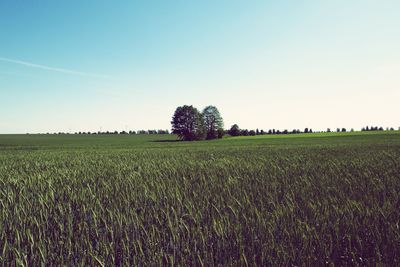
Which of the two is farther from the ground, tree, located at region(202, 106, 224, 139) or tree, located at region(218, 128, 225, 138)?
tree, located at region(202, 106, 224, 139)

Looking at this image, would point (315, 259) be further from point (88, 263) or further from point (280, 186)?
point (280, 186)

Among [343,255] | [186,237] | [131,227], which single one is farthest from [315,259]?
[131,227]

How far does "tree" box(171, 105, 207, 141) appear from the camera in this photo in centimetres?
7019

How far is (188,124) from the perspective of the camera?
72000 millimetres

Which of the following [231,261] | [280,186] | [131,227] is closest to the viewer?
[231,261]

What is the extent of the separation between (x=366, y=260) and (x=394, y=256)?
0.29m

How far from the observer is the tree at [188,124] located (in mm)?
70188

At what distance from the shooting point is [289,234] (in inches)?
106

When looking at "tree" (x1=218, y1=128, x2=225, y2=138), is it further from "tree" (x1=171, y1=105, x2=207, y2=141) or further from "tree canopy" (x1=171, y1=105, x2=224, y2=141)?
"tree" (x1=171, y1=105, x2=207, y2=141)

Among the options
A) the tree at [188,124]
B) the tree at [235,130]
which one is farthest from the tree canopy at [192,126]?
the tree at [235,130]

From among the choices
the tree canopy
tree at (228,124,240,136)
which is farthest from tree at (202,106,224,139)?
tree at (228,124,240,136)

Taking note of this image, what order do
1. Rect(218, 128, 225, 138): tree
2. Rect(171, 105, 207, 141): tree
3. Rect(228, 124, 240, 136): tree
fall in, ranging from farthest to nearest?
Rect(228, 124, 240, 136): tree, Rect(218, 128, 225, 138): tree, Rect(171, 105, 207, 141): tree

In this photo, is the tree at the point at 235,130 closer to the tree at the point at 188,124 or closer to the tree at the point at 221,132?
the tree at the point at 221,132

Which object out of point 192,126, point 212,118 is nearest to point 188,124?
point 192,126
